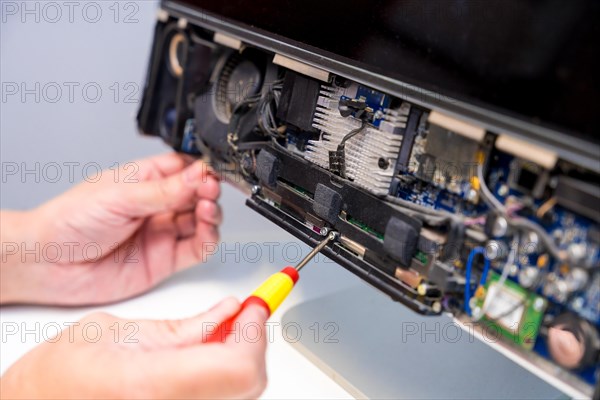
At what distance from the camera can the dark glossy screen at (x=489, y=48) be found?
739 mm

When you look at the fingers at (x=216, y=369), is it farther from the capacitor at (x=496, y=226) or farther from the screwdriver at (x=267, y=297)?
the capacitor at (x=496, y=226)

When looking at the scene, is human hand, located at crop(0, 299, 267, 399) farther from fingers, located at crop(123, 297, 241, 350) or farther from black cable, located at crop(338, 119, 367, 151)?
black cable, located at crop(338, 119, 367, 151)

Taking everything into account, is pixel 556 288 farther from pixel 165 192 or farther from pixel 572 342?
pixel 165 192

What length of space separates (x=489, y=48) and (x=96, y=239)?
1.00 m

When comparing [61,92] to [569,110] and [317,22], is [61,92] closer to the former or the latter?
[317,22]

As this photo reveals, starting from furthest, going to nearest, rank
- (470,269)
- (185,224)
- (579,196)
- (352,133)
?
1. (185,224)
2. (352,133)
3. (470,269)
4. (579,196)

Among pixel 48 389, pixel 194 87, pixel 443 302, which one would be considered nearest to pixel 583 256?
pixel 443 302

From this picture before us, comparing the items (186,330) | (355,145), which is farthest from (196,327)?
(355,145)

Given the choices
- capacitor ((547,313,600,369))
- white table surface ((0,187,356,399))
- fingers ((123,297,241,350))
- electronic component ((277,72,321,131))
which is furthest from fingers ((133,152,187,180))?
capacitor ((547,313,600,369))

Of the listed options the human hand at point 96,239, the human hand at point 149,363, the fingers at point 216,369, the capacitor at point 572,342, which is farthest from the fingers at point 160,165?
the capacitor at point 572,342

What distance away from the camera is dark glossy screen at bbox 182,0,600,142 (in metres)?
0.74

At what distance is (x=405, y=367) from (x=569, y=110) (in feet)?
2.26

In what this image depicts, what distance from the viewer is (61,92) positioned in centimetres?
179

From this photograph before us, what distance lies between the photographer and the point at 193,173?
55.7 inches
